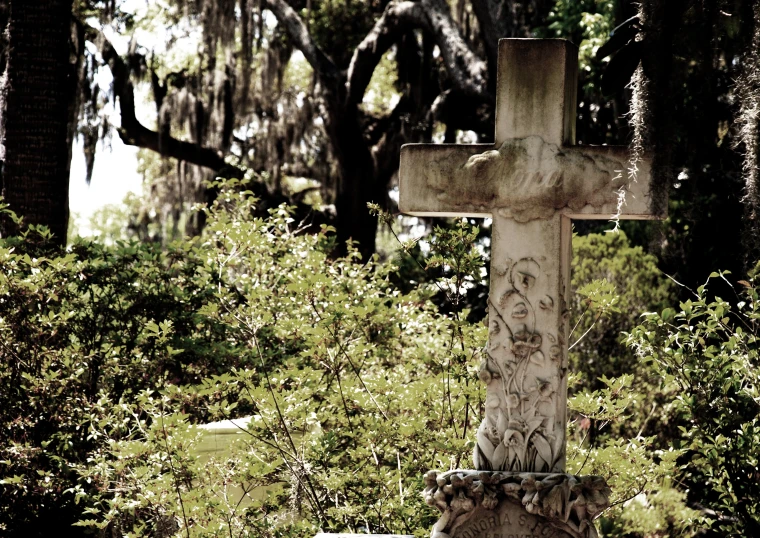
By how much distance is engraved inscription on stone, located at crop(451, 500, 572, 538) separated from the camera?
458 cm

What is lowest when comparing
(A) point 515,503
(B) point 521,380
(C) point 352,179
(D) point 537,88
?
(A) point 515,503

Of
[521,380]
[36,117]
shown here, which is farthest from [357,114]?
[521,380]

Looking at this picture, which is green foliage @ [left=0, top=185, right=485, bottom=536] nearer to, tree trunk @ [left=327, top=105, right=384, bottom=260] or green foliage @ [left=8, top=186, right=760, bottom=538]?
green foliage @ [left=8, top=186, right=760, bottom=538]

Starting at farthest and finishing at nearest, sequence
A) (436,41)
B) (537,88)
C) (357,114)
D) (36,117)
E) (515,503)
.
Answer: (357,114)
(436,41)
(36,117)
(537,88)
(515,503)

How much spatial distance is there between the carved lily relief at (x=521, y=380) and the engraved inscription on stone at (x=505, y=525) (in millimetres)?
210

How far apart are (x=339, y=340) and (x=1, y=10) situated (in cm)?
800

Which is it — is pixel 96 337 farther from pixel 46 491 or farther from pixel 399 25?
pixel 399 25

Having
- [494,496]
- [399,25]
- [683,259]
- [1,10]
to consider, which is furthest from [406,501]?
[399,25]

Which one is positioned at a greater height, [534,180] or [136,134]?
[136,134]

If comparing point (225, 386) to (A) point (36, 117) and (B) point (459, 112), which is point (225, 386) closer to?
(A) point (36, 117)

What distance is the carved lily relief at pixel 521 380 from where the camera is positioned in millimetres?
4707

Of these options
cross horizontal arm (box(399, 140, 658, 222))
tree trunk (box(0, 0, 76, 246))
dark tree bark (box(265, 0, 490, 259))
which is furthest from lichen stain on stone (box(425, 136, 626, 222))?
dark tree bark (box(265, 0, 490, 259))

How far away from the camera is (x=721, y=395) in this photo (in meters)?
6.29

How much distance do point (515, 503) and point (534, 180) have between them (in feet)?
4.97
